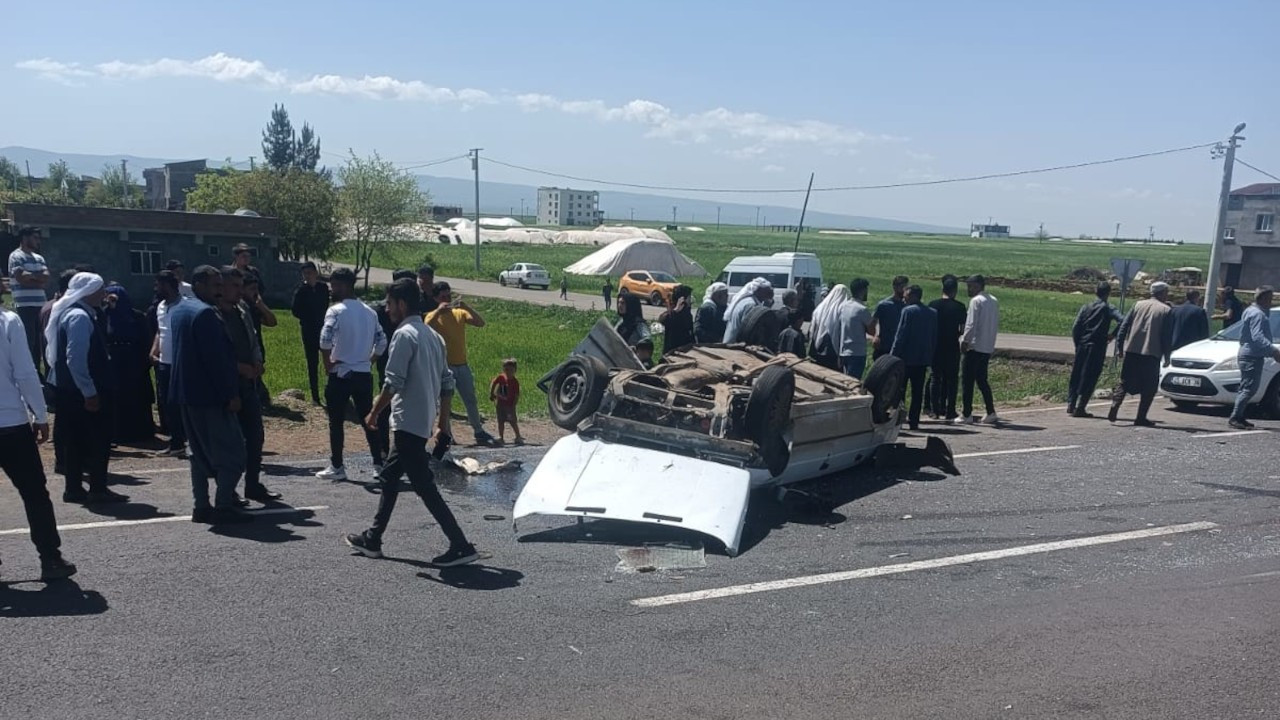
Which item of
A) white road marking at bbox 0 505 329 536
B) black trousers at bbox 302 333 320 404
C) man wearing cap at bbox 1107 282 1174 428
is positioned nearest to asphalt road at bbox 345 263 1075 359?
man wearing cap at bbox 1107 282 1174 428

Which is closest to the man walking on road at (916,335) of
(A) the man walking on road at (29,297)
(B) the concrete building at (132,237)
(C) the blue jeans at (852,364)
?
(C) the blue jeans at (852,364)

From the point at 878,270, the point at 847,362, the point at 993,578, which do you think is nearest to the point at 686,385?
the point at 993,578

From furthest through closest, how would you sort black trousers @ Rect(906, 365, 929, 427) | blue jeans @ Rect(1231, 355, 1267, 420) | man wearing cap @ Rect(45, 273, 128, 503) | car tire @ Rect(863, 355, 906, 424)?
blue jeans @ Rect(1231, 355, 1267, 420) → black trousers @ Rect(906, 365, 929, 427) → car tire @ Rect(863, 355, 906, 424) → man wearing cap @ Rect(45, 273, 128, 503)

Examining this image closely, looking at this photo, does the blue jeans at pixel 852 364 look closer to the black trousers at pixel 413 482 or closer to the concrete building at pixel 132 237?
the black trousers at pixel 413 482

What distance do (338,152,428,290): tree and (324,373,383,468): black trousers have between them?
39.0 metres

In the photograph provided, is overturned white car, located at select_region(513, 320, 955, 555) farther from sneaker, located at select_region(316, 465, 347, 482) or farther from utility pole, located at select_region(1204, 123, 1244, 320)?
utility pole, located at select_region(1204, 123, 1244, 320)

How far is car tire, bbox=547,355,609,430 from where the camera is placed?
8531mm

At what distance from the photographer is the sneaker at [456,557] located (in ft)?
21.1

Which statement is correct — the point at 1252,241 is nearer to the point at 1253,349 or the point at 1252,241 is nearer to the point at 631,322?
the point at 1253,349

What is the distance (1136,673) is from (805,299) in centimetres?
1083

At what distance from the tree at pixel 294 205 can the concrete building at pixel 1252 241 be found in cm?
4251

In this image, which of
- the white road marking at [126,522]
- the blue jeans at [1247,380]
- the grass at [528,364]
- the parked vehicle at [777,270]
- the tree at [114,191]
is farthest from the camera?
the tree at [114,191]

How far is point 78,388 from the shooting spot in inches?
292

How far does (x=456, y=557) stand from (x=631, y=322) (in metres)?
5.87
